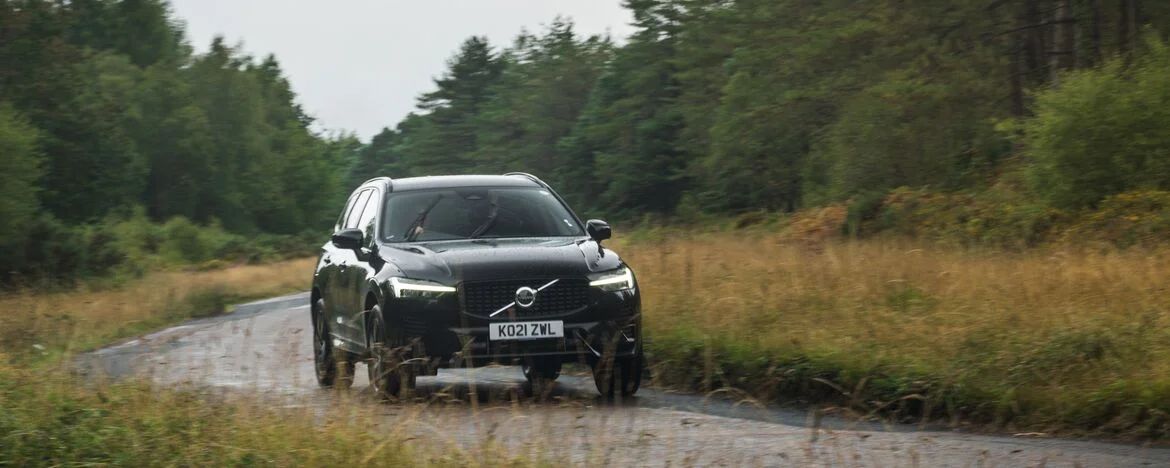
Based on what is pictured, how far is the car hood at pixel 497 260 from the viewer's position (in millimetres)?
11109

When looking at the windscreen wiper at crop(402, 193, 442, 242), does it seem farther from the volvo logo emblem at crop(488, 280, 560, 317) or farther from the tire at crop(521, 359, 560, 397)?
the volvo logo emblem at crop(488, 280, 560, 317)

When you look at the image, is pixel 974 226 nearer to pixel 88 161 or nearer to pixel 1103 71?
pixel 1103 71

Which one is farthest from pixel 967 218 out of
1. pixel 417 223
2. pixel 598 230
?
pixel 417 223

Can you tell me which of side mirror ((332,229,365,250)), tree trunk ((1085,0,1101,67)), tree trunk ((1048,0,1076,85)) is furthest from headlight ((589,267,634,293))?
tree trunk ((1085,0,1101,67))

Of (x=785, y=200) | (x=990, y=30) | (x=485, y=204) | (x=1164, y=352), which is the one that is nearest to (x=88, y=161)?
(x=785, y=200)

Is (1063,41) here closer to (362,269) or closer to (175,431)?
(362,269)

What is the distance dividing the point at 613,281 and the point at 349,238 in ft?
7.56

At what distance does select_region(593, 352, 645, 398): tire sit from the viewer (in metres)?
11.4

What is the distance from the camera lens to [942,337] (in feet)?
38.2

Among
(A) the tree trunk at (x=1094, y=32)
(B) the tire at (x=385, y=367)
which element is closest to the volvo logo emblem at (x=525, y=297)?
(B) the tire at (x=385, y=367)

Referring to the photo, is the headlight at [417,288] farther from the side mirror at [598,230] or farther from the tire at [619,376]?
the side mirror at [598,230]

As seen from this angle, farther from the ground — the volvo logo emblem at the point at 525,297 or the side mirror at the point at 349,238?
the side mirror at the point at 349,238

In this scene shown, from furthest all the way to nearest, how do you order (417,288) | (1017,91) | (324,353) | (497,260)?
1. (1017,91)
2. (324,353)
3. (497,260)
4. (417,288)

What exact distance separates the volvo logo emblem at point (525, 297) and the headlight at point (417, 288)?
1.47ft
